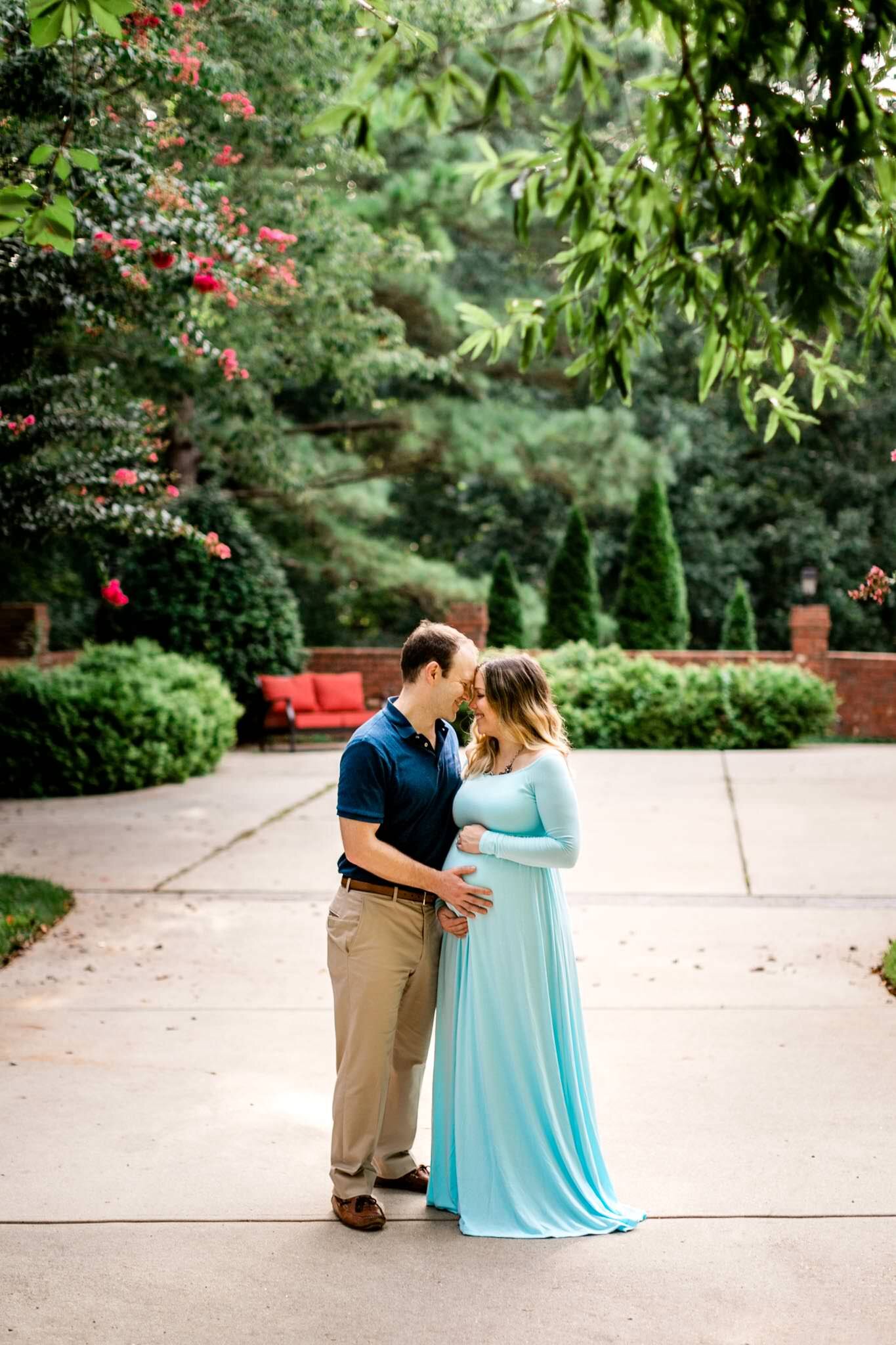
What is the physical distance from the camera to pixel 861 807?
12.0 metres

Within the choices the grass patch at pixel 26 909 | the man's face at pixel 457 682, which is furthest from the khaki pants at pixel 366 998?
the grass patch at pixel 26 909

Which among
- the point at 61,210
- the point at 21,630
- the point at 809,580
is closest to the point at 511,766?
the point at 61,210

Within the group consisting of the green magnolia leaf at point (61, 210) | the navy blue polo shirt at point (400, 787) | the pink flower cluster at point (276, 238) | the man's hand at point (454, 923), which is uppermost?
the pink flower cluster at point (276, 238)

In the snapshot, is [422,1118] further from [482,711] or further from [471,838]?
[482,711]

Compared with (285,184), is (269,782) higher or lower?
lower

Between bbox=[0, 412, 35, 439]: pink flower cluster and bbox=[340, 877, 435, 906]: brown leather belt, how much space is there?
16.5 feet

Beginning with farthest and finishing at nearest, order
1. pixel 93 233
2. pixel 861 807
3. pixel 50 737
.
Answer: pixel 50 737, pixel 861 807, pixel 93 233

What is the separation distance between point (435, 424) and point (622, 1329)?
63.3 feet

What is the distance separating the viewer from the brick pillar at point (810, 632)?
20.9 m

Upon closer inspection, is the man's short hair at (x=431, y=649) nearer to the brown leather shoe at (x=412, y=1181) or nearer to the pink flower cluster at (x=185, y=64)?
the brown leather shoe at (x=412, y=1181)

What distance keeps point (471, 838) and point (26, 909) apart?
4.68m

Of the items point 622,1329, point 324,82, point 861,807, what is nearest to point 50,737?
point 324,82

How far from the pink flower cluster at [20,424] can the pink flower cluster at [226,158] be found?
11.2 feet

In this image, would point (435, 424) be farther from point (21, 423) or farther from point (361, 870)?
point (361, 870)
